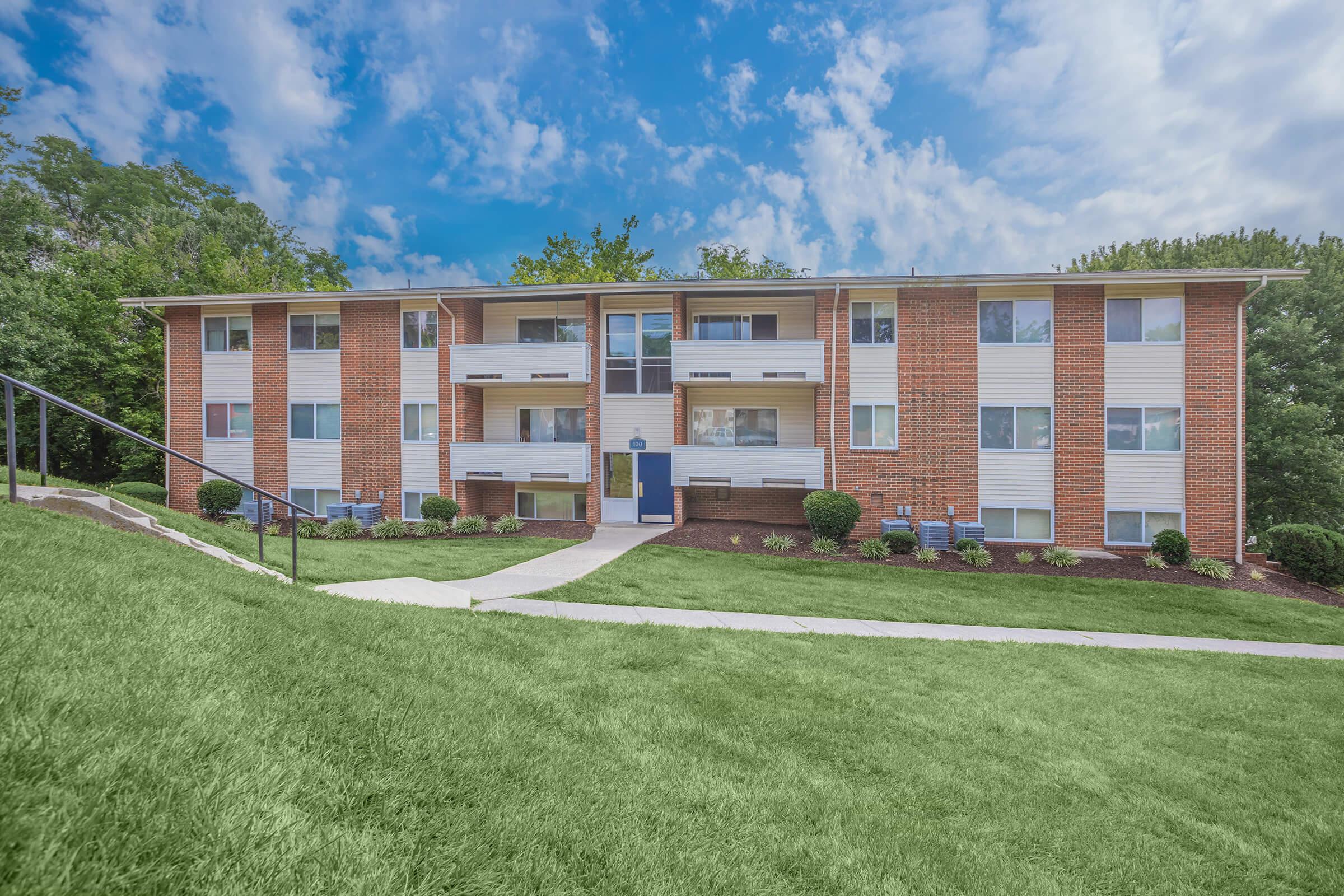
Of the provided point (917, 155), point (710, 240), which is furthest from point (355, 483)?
point (917, 155)

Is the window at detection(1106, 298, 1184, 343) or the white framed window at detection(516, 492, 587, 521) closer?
the window at detection(1106, 298, 1184, 343)

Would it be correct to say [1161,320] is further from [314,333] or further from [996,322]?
[314,333]

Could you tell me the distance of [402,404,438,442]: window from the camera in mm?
16547

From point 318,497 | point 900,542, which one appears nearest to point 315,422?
point 318,497

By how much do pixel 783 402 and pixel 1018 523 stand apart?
23.7 ft

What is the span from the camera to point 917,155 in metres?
26.8

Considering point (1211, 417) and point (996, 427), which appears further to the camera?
point (996, 427)

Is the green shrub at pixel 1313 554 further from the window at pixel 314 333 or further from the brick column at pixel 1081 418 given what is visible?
the window at pixel 314 333

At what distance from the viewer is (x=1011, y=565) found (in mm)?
12406

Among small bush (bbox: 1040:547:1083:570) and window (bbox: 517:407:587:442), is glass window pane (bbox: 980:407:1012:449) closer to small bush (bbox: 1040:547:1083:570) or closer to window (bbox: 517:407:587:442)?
small bush (bbox: 1040:547:1083:570)

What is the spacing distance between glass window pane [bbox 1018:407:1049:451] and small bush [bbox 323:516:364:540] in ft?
61.5

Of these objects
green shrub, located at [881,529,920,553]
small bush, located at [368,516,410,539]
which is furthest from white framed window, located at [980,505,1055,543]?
small bush, located at [368,516,410,539]

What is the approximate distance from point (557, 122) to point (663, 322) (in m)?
28.5

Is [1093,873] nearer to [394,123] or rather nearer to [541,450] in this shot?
[541,450]
